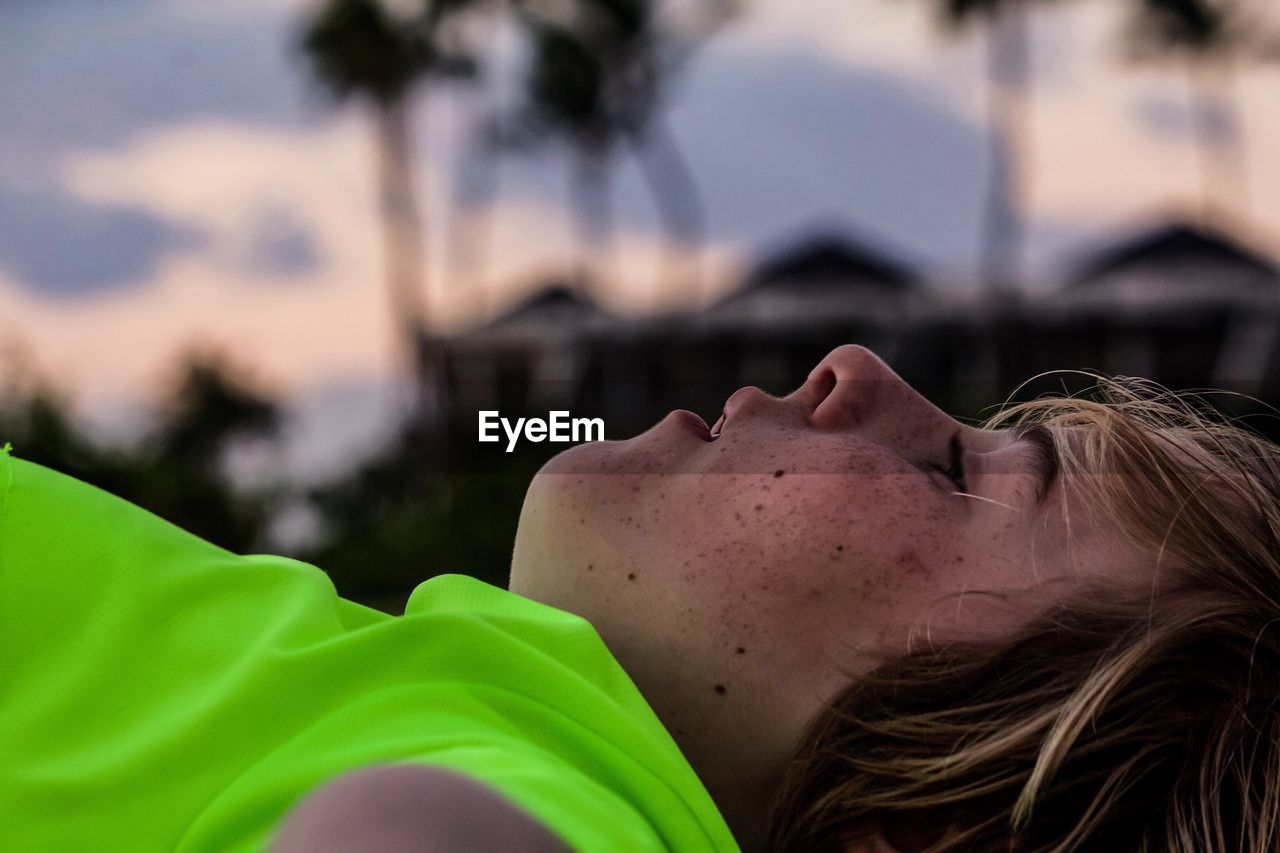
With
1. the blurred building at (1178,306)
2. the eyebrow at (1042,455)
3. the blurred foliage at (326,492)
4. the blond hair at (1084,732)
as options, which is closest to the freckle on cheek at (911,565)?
the blond hair at (1084,732)

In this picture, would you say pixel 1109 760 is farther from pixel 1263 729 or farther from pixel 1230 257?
pixel 1230 257

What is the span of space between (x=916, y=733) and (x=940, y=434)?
50 centimetres

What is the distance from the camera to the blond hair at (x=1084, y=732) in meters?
1.62

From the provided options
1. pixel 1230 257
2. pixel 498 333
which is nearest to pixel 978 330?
pixel 1230 257

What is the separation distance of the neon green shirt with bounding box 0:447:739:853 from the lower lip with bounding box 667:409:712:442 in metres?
0.42

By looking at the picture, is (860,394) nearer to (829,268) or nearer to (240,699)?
(240,699)

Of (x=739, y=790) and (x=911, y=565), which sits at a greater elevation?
(x=911, y=565)

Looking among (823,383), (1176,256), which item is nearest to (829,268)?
(1176,256)

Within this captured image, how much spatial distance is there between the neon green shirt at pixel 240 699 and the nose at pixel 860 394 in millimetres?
554

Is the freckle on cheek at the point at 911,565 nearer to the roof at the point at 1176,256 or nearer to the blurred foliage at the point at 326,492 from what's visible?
the blurred foliage at the point at 326,492

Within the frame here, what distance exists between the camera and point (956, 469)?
75.6 inches

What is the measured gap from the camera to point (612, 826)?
4.16 feet

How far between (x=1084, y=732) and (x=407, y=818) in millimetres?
909

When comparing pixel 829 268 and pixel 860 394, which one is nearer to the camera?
pixel 860 394
